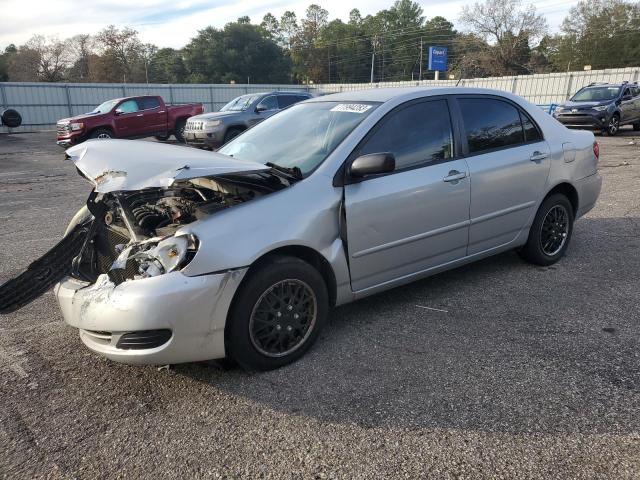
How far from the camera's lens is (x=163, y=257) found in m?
2.80

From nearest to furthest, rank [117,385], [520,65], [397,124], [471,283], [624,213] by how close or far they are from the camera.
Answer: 1. [117,385]
2. [397,124]
3. [471,283]
4. [624,213]
5. [520,65]

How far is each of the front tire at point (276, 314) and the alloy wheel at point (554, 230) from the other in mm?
2616

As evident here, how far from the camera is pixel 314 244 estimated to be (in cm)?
318

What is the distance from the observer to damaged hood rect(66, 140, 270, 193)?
2791 millimetres

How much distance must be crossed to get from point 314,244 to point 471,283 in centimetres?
192

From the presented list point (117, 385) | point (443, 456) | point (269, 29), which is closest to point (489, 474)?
point (443, 456)

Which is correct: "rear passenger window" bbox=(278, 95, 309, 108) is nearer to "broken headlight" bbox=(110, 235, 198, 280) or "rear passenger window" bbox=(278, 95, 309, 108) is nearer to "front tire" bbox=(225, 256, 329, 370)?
"front tire" bbox=(225, 256, 329, 370)

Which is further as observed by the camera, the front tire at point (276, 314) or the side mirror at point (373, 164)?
the side mirror at point (373, 164)

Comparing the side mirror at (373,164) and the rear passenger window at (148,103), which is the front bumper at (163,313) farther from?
the rear passenger window at (148,103)

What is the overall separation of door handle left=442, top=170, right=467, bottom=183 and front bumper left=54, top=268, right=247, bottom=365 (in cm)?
181

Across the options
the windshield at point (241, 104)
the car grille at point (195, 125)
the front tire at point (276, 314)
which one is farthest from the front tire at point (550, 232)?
the windshield at point (241, 104)

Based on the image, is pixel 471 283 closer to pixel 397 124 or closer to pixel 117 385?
pixel 397 124

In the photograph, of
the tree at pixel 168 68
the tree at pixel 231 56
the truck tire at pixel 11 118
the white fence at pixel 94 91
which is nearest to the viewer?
the truck tire at pixel 11 118

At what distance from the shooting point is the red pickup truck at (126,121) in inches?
675
